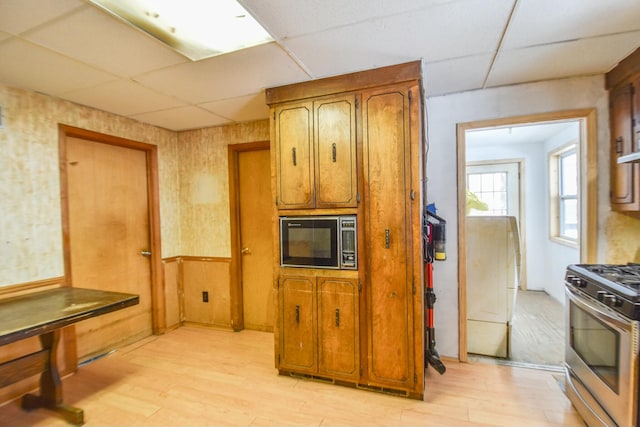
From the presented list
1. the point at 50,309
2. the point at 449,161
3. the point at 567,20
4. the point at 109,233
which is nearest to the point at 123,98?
the point at 109,233

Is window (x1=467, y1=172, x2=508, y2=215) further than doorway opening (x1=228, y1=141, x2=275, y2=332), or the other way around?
window (x1=467, y1=172, x2=508, y2=215)

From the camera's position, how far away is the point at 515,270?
9.13ft

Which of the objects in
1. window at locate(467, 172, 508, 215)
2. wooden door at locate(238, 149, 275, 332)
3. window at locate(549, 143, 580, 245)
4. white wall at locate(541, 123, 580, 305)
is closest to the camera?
wooden door at locate(238, 149, 275, 332)

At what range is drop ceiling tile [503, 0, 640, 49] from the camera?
1.50 m

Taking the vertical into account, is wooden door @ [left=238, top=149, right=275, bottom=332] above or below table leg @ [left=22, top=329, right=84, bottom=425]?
above

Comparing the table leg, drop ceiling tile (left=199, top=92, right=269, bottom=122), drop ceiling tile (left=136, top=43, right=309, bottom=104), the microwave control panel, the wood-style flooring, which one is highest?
drop ceiling tile (left=199, top=92, right=269, bottom=122)

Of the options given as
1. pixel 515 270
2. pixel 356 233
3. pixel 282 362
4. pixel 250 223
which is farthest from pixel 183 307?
pixel 515 270

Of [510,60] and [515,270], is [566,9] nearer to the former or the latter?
[510,60]

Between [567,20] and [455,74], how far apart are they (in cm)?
72

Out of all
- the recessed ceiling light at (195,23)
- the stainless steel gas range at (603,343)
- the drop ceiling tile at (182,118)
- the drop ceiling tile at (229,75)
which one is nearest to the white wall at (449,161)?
the stainless steel gas range at (603,343)

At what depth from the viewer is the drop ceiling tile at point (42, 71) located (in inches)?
71.7

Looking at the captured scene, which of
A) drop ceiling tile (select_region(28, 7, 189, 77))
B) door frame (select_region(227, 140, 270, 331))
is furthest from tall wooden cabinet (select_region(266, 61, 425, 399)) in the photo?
door frame (select_region(227, 140, 270, 331))

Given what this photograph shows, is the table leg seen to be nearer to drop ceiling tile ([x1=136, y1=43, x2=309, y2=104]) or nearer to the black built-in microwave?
the black built-in microwave

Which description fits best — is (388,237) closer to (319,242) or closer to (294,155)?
(319,242)
